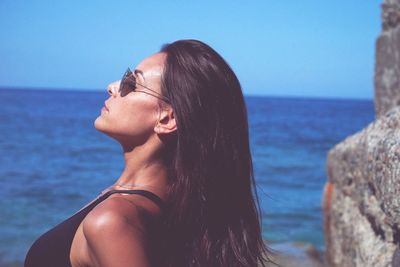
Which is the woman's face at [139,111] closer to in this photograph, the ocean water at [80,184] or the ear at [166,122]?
the ear at [166,122]

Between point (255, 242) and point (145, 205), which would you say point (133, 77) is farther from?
point (255, 242)

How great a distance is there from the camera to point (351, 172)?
12.4 ft

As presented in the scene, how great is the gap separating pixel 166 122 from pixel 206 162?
0.78 feet

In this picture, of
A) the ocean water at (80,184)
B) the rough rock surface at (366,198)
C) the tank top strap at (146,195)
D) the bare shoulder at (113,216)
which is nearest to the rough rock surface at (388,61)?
the rough rock surface at (366,198)

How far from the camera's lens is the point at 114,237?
1773 millimetres

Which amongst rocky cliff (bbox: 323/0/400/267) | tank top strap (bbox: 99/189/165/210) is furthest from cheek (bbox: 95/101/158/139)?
rocky cliff (bbox: 323/0/400/267)

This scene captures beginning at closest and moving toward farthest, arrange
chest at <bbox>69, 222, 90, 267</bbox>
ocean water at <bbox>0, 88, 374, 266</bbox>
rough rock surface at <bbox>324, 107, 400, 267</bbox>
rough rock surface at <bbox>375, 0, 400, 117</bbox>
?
chest at <bbox>69, 222, 90, 267</bbox> < rough rock surface at <bbox>324, 107, 400, 267</bbox> < rough rock surface at <bbox>375, 0, 400, 117</bbox> < ocean water at <bbox>0, 88, 374, 266</bbox>

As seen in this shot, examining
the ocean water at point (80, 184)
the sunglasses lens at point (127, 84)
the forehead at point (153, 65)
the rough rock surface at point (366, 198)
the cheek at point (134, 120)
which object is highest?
the forehead at point (153, 65)

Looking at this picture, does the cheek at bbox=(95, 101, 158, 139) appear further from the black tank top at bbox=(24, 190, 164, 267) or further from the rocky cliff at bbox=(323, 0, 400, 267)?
the rocky cliff at bbox=(323, 0, 400, 267)

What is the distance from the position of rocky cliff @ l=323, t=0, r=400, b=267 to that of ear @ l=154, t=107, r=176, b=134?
1042 mm

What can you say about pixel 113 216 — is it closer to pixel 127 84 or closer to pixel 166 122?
pixel 166 122

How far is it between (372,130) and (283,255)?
4529mm

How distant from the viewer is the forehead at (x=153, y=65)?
7.27ft

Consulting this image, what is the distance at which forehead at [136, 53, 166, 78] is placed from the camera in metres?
2.22
